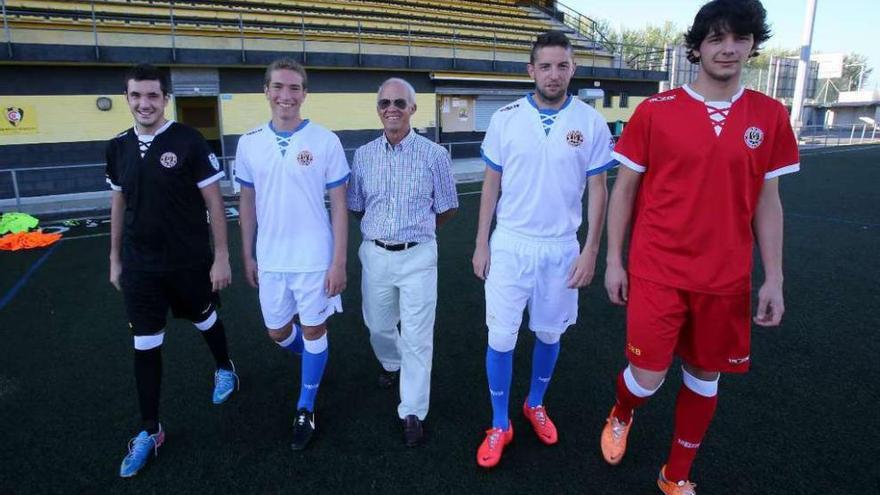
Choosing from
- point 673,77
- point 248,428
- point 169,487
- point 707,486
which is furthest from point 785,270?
point 673,77

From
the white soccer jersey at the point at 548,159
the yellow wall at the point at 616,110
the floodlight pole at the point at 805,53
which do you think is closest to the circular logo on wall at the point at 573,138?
the white soccer jersey at the point at 548,159

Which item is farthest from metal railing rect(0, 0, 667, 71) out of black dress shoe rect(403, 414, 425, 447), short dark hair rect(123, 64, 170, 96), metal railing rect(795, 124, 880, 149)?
metal railing rect(795, 124, 880, 149)

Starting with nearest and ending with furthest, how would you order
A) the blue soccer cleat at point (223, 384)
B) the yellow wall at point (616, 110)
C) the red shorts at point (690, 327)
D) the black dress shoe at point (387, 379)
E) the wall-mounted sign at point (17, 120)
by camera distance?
the red shorts at point (690, 327) → the blue soccer cleat at point (223, 384) → the black dress shoe at point (387, 379) → the wall-mounted sign at point (17, 120) → the yellow wall at point (616, 110)

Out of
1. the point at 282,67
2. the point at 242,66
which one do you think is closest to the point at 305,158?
the point at 282,67

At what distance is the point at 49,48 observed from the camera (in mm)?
10938

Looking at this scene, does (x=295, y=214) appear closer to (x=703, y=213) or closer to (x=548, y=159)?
(x=548, y=159)

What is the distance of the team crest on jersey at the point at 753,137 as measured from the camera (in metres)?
2.12

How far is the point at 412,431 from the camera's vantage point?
2.99 m

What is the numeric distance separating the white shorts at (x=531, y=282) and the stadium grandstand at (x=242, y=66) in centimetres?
1075

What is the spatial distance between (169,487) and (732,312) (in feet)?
9.16

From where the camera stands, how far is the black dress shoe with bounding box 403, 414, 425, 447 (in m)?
2.96

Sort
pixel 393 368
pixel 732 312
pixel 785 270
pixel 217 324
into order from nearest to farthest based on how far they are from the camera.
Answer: pixel 732 312 → pixel 217 324 → pixel 393 368 → pixel 785 270

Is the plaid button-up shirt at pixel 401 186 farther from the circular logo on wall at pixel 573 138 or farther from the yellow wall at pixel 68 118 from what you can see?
the yellow wall at pixel 68 118

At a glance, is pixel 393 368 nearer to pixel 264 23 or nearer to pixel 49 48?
pixel 49 48
